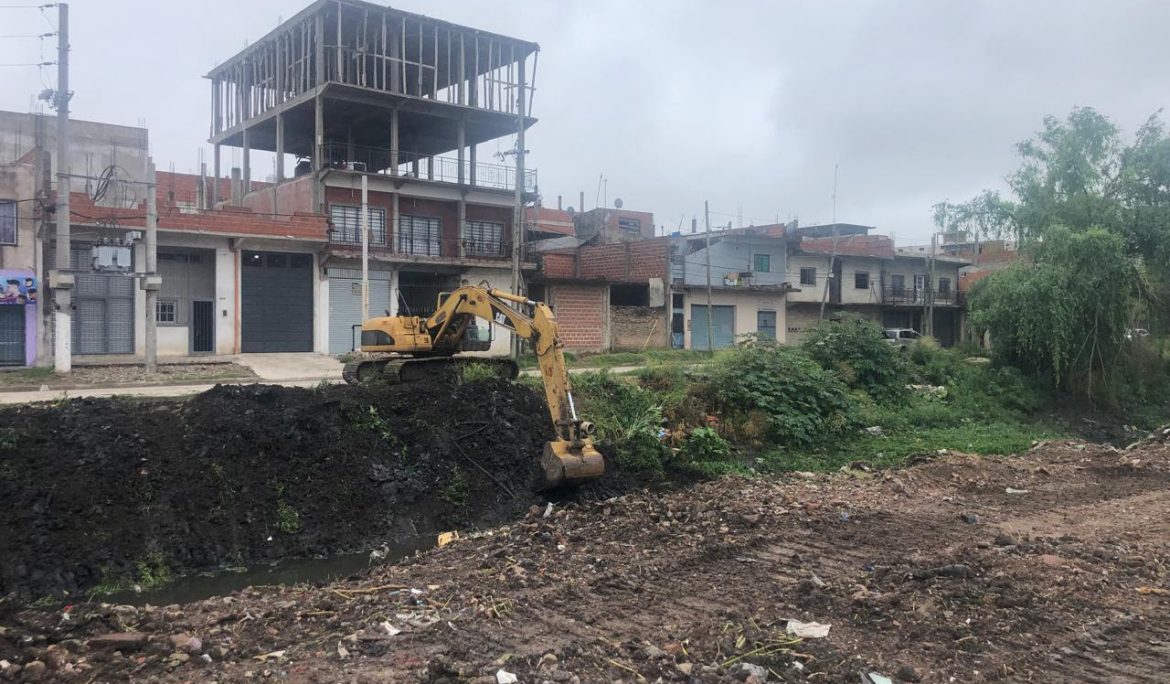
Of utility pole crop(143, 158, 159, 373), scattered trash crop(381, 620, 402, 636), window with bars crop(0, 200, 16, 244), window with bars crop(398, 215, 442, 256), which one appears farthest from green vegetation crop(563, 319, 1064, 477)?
window with bars crop(0, 200, 16, 244)

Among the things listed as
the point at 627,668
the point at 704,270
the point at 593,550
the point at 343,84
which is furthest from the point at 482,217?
the point at 627,668

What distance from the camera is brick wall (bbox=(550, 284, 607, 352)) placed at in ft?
113

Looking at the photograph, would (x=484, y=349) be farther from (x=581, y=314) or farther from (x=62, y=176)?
→ (x=581, y=314)

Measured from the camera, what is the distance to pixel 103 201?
30.0 metres

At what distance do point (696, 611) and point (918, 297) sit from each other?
156 feet

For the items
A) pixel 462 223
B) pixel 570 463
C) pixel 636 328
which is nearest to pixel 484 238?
pixel 462 223

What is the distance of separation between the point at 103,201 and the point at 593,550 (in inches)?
1104

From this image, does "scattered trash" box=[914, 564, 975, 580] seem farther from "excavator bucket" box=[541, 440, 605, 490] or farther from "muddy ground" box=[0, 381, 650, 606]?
"muddy ground" box=[0, 381, 650, 606]

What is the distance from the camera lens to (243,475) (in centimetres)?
1133

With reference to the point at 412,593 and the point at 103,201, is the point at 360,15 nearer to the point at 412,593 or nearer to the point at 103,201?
the point at 103,201

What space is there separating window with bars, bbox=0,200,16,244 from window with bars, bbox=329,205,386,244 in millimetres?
9408

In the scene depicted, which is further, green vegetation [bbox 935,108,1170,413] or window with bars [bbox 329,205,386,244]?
window with bars [bbox 329,205,386,244]

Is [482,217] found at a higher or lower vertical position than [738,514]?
higher

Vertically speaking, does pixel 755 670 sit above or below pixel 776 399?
below
